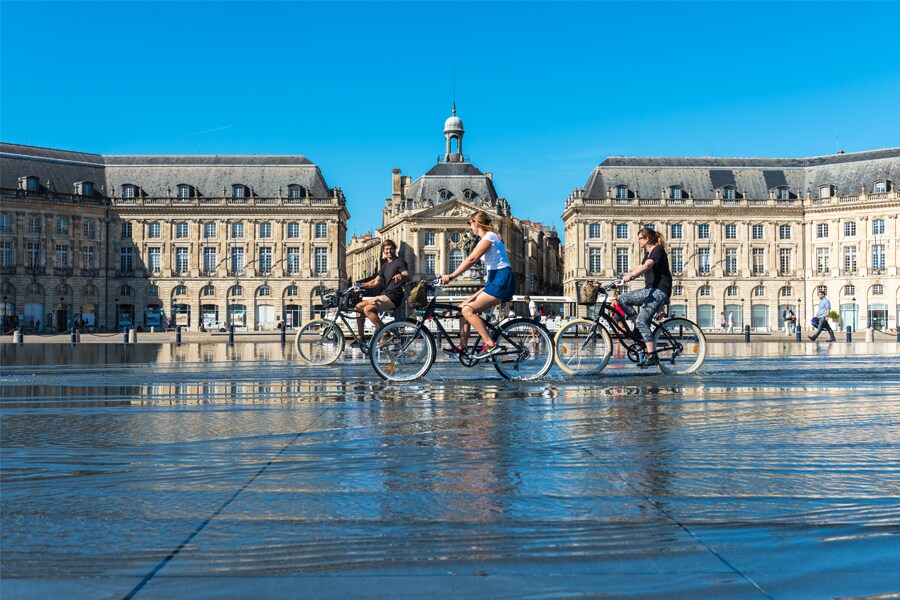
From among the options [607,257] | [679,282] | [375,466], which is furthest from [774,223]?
[375,466]

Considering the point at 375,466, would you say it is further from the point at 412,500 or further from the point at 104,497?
the point at 104,497

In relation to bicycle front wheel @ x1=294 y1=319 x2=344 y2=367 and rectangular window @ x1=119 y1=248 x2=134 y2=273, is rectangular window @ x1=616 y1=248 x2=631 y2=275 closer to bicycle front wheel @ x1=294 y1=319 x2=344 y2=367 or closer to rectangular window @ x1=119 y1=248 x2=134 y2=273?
rectangular window @ x1=119 y1=248 x2=134 y2=273

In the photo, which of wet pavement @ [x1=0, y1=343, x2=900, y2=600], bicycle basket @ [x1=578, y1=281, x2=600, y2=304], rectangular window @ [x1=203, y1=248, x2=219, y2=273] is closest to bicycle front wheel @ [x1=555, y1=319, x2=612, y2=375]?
bicycle basket @ [x1=578, y1=281, x2=600, y2=304]

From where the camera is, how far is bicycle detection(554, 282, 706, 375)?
959 cm

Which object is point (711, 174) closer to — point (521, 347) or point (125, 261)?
point (125, 261)

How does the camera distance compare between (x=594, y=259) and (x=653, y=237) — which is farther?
(x=594, y=259)

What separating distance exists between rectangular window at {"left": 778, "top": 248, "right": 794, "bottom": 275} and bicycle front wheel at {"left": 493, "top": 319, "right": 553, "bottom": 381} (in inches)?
3006

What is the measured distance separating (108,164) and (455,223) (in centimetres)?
3125

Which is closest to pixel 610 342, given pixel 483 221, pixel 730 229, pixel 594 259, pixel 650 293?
pixel 650 293

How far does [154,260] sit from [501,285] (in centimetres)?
7255

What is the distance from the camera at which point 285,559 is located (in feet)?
8.72

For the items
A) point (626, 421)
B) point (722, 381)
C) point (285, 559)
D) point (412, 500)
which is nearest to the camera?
point (285, 559)

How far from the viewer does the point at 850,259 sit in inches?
3078

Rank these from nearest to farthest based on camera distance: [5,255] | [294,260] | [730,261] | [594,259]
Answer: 1. [5,255]
2. [294,260]
3. [730,261]
4. [594,259]
